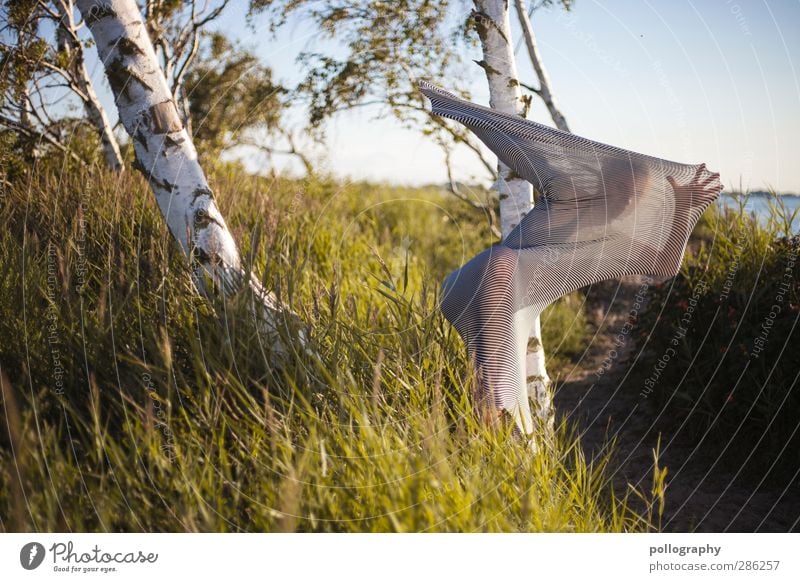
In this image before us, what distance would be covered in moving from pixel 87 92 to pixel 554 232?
4.71 m

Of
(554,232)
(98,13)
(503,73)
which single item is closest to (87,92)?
(98,13)

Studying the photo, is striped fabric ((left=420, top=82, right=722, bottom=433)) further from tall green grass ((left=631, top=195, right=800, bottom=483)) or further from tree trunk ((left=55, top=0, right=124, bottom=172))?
tree trunk ((left=55, top=0, right=124, bottom=172))

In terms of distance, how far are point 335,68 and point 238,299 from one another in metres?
2.83

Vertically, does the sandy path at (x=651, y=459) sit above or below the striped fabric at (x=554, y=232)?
below

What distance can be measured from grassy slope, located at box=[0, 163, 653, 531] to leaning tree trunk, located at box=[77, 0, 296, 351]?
164mm

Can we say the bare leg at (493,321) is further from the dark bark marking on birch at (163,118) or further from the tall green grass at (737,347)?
the dark bark marking on birch at (163,118)

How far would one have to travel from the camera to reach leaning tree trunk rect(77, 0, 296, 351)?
2.64m

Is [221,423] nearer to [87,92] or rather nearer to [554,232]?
[554,232]

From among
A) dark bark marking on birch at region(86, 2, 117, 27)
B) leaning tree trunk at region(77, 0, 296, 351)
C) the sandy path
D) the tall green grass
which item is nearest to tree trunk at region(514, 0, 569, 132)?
the tall green grass

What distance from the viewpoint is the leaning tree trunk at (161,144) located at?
2639mm

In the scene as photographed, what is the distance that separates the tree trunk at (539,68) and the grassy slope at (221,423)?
109 inches

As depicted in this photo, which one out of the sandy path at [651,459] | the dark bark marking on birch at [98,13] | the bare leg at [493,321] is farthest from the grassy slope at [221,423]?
the dark bark marking on birch at [98,13]

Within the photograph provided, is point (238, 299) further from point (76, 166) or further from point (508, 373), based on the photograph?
point (76, 166)
